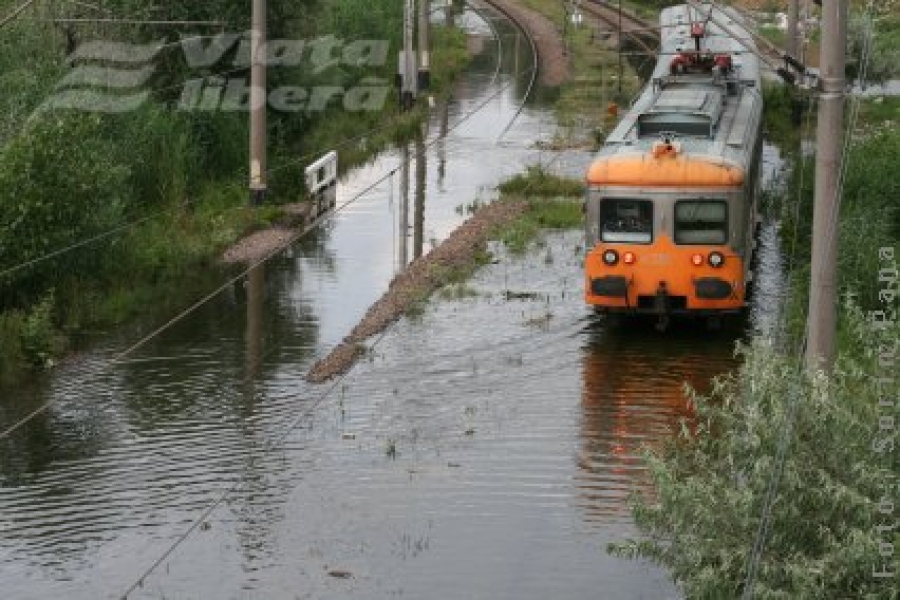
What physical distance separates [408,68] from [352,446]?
2479 centimetres

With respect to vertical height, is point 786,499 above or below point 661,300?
above

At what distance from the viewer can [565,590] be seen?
13992 mm

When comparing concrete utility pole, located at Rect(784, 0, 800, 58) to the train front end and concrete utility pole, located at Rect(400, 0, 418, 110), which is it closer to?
concrete utility pole, located at Rect(400, 0, 418, 110)

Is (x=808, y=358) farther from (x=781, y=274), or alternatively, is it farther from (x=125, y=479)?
(x=781, y=274)

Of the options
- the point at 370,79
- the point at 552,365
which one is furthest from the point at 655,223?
the point at 370,79

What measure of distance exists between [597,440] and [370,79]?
2756cm

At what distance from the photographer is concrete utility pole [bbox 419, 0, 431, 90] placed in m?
43.4

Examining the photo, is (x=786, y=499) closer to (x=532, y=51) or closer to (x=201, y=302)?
(x=201, y=302)

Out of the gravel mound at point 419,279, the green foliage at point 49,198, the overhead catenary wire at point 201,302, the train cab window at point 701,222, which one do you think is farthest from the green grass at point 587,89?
the train cab window at point 701,222

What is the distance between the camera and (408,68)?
41688mm

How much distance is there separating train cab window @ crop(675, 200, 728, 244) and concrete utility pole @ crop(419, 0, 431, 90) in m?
22.9

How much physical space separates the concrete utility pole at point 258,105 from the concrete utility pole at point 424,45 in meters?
13.6

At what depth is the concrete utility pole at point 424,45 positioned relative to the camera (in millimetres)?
43375

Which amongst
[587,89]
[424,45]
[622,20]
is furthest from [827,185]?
[622,20]
